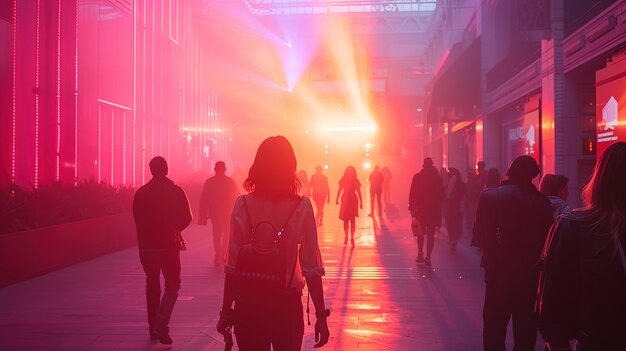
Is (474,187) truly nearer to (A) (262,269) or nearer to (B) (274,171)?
(B) (274,171)

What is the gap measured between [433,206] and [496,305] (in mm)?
6791

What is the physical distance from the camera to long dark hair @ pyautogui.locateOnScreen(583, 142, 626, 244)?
2742 millimetres

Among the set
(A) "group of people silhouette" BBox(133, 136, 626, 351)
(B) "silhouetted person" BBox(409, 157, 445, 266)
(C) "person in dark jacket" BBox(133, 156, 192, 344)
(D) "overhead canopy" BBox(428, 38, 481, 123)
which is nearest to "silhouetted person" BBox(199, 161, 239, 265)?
(B) "silhouetted person" BBox(409, 157, 445, 266)

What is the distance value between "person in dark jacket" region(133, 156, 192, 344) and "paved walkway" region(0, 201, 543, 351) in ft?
1.29

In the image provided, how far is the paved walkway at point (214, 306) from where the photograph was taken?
6.71 m

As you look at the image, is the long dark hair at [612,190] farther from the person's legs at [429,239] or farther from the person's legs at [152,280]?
the person's legs at [429,239]

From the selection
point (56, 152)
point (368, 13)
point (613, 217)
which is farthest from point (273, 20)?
point (613, 217)

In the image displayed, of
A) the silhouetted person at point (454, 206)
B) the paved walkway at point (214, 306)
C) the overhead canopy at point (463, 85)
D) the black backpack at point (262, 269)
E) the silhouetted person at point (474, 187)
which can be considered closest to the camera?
the black backpack at point (262, 269)

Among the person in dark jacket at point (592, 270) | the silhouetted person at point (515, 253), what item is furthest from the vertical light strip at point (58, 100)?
the person in dark jacket at point (592, 270)

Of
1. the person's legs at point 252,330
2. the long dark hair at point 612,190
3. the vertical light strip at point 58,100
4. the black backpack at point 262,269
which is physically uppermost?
the vertical light strip at point 58,100

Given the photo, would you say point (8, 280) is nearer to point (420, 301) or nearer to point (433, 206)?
point (420, 301)

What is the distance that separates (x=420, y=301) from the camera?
8742mm

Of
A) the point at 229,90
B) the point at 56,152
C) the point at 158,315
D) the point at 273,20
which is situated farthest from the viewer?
the point at 229,90

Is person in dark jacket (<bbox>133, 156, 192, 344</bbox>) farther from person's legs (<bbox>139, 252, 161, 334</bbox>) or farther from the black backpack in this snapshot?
the black backpack
